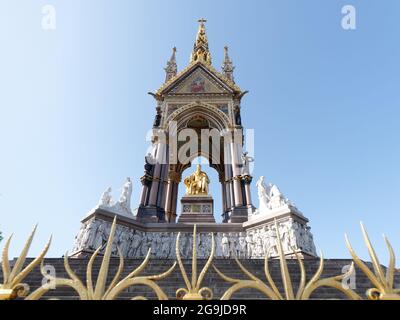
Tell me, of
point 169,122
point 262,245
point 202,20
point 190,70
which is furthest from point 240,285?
point 202,20

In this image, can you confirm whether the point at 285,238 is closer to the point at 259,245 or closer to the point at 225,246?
the point at 259,245

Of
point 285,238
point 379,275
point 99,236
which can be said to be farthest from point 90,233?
point 379,275

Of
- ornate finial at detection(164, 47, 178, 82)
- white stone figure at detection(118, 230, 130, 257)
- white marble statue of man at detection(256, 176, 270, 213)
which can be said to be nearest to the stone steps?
white stone figure at detection(118, 230, 130, 257)

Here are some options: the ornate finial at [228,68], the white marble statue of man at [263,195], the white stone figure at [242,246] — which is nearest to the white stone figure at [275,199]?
the white marble statue of man at [263,195]

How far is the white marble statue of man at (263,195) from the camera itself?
12.6 m

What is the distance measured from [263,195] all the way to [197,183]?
4.64 metres

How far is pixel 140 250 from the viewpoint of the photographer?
11703 millimetres

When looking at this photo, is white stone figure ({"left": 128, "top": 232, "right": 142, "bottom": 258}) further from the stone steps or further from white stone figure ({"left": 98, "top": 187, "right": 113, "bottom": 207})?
the stone steps

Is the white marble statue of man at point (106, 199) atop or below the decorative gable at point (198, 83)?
below

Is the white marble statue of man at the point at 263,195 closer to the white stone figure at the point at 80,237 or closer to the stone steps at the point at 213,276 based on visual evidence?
the stone steps at the point at 213,276

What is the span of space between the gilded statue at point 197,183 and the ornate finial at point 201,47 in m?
13.0

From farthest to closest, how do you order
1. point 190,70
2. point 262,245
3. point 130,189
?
point 190,70, point 130,189, point 262,245
